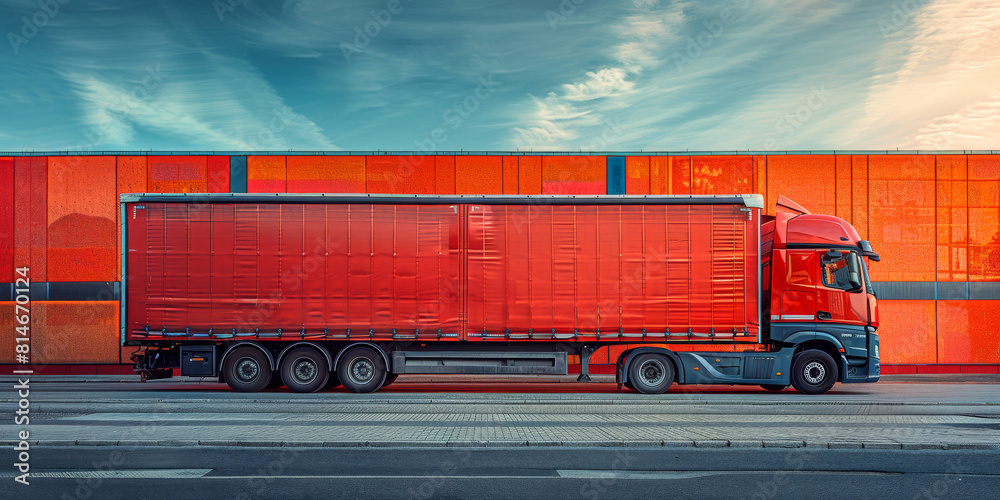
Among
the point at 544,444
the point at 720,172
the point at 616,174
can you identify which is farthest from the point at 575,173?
the point at 544,444

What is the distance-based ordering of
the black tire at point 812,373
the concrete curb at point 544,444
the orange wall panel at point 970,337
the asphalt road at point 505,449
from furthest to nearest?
the orange wall panel at point 970,337, the black tire at point 812,373, the concrete curb at point 544,444, the asphalt road at point 505,449

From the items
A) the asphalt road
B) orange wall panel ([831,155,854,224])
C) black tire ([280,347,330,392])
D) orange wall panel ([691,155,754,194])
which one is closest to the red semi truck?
black tire ([280,347,330,392])

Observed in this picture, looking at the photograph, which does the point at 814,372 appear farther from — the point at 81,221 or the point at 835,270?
the point at 81,221

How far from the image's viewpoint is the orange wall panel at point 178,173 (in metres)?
20.2

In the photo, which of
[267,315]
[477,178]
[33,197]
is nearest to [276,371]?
[267,315]

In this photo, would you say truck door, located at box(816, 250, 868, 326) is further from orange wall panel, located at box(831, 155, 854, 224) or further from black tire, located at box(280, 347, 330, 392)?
black tire, located at box(280, 347, 330, 392)

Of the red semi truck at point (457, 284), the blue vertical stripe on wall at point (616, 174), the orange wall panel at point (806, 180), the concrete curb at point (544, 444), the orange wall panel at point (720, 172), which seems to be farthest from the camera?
the blue vertical stripe on wall at point (616, 174)

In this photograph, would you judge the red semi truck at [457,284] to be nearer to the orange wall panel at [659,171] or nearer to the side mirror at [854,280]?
the side mirror at [854,280]

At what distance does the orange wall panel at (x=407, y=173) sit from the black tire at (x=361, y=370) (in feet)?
25.7

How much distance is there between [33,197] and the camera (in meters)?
19.9

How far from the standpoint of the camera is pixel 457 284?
541 inches

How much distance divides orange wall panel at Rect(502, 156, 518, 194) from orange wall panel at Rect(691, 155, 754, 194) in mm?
5533

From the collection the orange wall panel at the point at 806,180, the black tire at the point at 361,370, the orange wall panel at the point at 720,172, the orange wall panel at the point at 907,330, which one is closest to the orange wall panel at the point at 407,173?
the black tire at the point at 361,370

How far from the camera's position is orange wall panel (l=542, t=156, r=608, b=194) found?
20.5m
